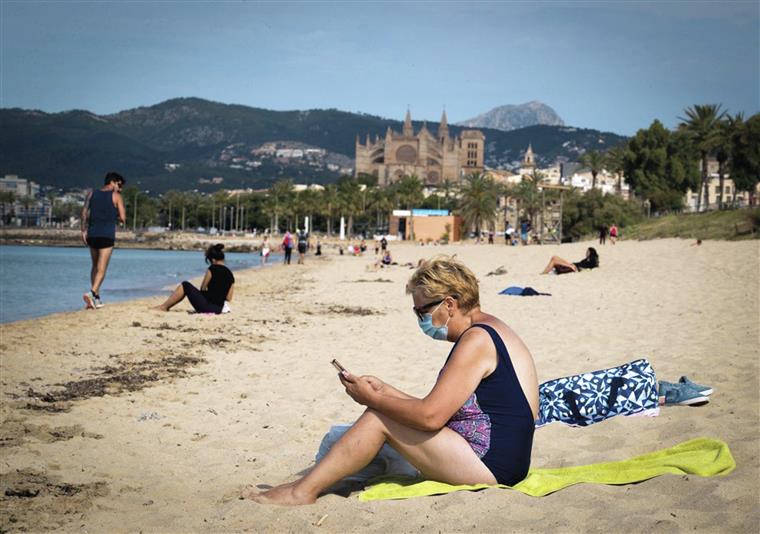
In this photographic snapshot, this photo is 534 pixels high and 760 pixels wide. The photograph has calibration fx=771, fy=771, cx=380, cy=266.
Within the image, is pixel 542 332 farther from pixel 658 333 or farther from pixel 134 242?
pixel 134 242

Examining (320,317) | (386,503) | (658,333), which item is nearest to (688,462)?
(386,503)

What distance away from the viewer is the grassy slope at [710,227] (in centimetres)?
3067

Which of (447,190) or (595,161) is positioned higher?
(595,161)

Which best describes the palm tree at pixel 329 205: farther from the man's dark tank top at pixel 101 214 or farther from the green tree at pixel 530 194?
the man's dark tank top at pixel 101 214

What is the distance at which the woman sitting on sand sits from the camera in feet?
11.5

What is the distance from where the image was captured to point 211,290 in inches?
467

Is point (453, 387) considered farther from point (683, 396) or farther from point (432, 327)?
point (683, 396)

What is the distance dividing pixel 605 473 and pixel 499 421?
0.72 metres

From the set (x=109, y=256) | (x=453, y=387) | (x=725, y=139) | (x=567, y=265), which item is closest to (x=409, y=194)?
(x=725, y=139)

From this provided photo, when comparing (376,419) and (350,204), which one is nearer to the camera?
(376,419)

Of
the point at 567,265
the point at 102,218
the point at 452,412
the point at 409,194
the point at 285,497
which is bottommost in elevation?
the point at 285,497

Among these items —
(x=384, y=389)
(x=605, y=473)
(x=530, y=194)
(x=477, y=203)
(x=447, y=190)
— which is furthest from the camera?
(x=447, y=190)

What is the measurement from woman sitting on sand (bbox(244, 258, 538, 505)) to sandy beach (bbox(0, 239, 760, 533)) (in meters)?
0.14

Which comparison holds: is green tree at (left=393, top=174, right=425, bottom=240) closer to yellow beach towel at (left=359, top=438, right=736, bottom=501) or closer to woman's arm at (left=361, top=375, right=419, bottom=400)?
yellow beach towel at (left=359, top=438, right=736, bottom=501)
